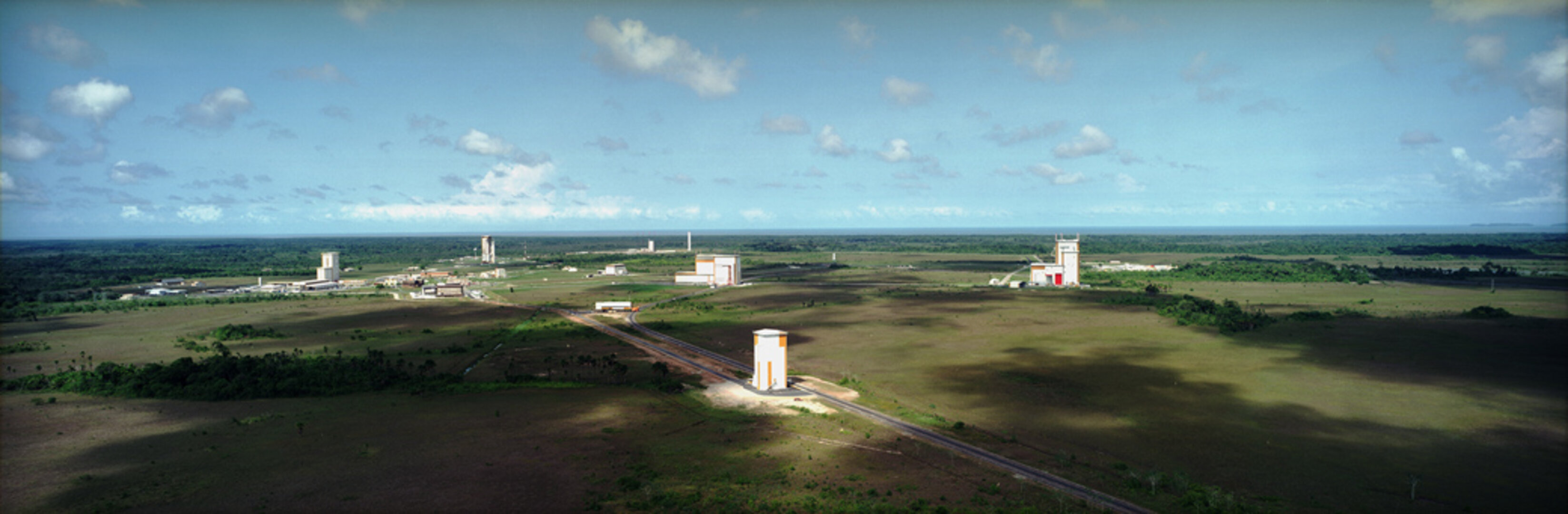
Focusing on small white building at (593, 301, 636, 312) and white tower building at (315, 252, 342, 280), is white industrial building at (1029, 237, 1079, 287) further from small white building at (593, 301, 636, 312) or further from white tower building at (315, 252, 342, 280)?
white tower building at (315, 252, 342, 280)

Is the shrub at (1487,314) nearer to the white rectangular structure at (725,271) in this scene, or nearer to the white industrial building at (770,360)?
the white industrial building at (770,360)

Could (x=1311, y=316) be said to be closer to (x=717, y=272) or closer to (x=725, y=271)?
(x=725, y=271)

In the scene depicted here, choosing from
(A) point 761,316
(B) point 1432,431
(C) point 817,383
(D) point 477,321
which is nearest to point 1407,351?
(B) point 1432,431

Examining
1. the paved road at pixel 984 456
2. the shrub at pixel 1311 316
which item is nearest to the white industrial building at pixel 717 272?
the paved road at pixel 984 456

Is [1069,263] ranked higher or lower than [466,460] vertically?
higher

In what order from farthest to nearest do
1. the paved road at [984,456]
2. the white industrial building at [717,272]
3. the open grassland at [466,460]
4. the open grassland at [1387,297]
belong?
the white industrial building at [717,272]
the open grassland at [1387,297]
the open grassland at [466,460]
the paved road at [984,456]

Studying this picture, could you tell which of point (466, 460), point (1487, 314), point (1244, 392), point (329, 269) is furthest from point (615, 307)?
point (1487, 314)

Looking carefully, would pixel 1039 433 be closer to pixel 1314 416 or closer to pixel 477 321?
pixel 1314 416
